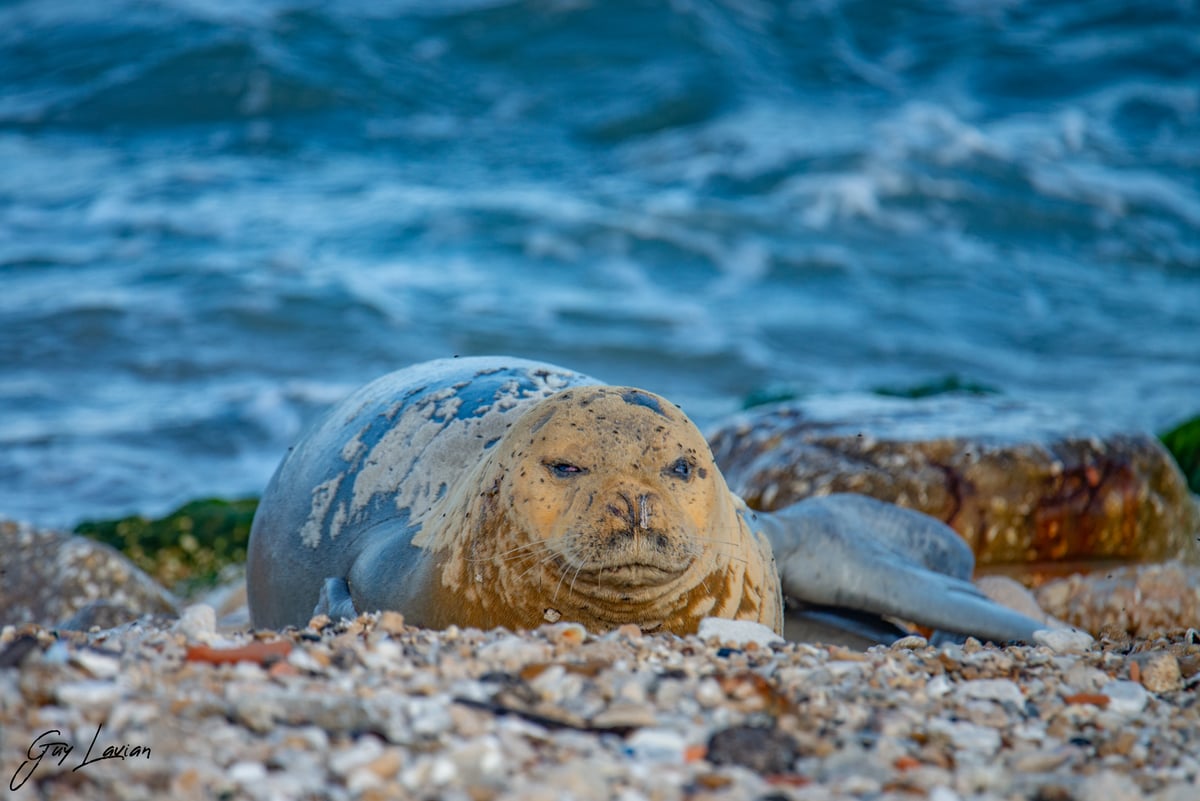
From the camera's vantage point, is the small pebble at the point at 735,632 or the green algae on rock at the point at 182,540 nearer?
the small pebble at the point at 735,632

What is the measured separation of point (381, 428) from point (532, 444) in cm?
116

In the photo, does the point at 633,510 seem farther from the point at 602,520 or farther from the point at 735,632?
the point at 735,632

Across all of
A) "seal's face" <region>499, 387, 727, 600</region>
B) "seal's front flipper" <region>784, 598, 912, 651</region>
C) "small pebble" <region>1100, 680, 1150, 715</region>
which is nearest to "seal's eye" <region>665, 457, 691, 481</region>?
"seal's face" <region>499, 387, 727, 600</region>

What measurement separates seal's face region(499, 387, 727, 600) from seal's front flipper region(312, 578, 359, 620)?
0.71 meters

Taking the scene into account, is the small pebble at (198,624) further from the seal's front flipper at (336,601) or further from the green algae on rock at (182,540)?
the green algae on rock at (182,540)

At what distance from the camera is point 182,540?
8.71m

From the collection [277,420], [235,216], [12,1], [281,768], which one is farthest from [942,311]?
[12,1]

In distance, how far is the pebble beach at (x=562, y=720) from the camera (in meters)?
2.40

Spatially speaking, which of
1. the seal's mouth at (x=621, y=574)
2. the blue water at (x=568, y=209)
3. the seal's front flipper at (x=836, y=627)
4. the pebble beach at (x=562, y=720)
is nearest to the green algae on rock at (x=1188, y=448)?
the blue water at (x=568, y=209)

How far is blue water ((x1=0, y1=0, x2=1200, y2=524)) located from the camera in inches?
508

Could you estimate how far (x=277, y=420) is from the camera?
1195 centimetres

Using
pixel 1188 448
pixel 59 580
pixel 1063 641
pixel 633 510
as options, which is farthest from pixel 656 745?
pixel 1188 448

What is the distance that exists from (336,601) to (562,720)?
173 centimetres

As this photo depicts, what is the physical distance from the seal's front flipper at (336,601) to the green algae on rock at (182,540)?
157 inches
